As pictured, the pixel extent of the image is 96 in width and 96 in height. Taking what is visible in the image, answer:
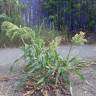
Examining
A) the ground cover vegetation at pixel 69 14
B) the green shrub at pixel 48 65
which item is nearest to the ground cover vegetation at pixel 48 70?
the green shrub at pixel 48 65

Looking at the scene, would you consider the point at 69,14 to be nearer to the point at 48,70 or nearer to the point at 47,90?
the point at 48,70

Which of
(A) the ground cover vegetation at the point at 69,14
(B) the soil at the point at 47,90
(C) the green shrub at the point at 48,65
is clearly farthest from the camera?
(A) the ground cover vegetation at the point at 69,14

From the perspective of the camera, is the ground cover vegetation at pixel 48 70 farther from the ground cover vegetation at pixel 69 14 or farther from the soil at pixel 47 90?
the ground cover vegetation at pixel 69 14

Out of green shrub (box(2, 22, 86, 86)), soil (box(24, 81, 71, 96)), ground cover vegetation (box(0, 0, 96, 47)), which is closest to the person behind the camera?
soil (box(24, 81, 71, 96))

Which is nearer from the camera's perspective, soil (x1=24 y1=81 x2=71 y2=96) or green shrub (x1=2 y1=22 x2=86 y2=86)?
soil (x1=24 y1=81 x2=71 y2=96)

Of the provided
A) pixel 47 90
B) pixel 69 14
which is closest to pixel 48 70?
pixel 47 90

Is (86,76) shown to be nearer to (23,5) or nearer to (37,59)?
(37,59)

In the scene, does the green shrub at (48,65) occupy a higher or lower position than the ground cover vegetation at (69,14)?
lower

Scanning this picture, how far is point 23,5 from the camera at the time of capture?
28.6 feet

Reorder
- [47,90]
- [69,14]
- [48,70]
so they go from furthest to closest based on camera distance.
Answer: [69,14]
[48,70]
[47,90]

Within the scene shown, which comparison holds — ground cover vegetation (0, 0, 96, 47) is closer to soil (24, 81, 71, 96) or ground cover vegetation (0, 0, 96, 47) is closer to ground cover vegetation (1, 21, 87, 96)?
ground cover vegetation (1, 21, 87, 96)

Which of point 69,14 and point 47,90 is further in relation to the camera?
point 69,14

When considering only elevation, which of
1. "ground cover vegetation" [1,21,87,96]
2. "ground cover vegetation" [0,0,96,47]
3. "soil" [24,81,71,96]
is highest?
"ground cover vegetation" [0,0,96,47]

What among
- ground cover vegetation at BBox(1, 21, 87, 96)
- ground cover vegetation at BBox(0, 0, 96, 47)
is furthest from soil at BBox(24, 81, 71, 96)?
ground cover vegetation at BBox(0, 0, 96, 47)
